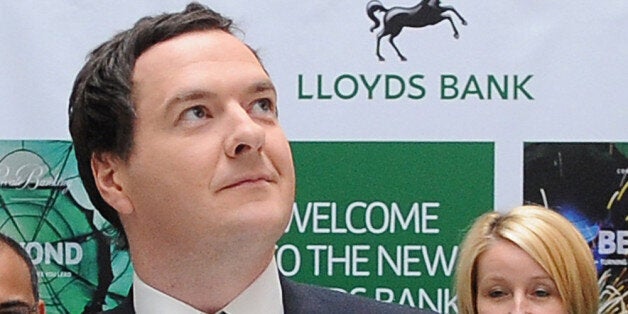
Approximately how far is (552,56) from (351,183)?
405 millimetres

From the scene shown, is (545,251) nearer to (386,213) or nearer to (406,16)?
(386,213)

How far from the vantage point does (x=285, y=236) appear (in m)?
1.99

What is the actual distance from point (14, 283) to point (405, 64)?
0.90 m

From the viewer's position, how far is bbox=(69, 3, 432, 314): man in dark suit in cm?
101

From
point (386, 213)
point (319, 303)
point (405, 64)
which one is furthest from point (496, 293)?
point (319, 303)

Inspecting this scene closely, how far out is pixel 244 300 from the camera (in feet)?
3.54

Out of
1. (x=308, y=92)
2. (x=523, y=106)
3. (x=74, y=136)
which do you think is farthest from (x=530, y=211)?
(x=74, y=136)

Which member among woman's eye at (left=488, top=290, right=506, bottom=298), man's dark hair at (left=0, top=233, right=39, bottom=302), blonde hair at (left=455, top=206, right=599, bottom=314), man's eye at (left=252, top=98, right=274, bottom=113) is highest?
man's eye at (left=252, top=98, right=274, bottom=113)

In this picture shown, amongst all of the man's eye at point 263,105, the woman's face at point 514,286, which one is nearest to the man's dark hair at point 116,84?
the man's eye at point 263,105

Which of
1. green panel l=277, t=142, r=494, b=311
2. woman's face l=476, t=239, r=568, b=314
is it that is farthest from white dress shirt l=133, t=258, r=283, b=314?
green panel l=277, t=142, r=494, b=311

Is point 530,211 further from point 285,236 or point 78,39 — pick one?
point 78,39

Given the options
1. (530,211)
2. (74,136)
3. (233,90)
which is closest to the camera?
(233,90)

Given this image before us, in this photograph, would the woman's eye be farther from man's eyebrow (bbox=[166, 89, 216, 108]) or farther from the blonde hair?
man's eyebrow (bbox=[166, 89, 216, 108])

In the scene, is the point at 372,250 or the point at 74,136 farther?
the point at 372,250
